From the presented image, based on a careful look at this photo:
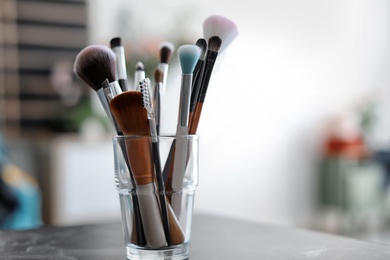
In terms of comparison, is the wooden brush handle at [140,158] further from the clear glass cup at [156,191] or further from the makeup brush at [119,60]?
the makeup brush at [119,60]

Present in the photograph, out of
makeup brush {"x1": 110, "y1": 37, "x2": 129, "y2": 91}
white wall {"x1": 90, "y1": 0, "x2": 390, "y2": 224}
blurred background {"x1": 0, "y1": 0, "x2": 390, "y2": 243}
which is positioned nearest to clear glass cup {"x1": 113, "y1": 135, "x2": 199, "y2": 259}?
makeup brush {"x1": 110, "y1": 37, "x2": 129, "y2": 91}

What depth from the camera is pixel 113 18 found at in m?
3.79

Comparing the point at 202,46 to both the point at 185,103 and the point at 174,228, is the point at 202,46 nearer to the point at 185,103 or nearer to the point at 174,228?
the point at 185,103

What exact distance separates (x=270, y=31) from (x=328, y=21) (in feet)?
2.05

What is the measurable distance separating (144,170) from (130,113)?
3.1 inches

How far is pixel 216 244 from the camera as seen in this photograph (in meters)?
0.92

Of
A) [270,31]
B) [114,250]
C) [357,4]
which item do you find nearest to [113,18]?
[270,31]

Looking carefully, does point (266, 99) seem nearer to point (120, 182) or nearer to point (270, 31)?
point (270, 31)

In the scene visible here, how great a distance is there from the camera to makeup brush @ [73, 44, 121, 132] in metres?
0.78

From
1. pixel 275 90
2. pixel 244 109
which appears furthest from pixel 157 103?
pixel 275 90

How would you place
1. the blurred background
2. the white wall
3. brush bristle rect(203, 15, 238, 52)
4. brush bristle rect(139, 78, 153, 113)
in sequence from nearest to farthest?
brush bristle rect(139, 78, 153, 113), brush bristle rect(203, 15, 238, 52), the blurred background, the white wall

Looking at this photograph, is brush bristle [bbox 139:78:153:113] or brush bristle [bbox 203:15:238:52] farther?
brush bristle [bbox 203:15:238:52]

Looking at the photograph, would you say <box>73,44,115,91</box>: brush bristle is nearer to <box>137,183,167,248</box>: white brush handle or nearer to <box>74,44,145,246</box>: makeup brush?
<box>74,44,145,246</box>: makeup brush

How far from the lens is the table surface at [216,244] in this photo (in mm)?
834
